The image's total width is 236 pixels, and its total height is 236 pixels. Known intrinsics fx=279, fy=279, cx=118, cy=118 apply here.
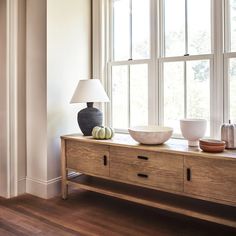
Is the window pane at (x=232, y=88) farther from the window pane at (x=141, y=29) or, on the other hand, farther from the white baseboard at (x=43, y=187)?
the white baseboard at (x=43, y=187)

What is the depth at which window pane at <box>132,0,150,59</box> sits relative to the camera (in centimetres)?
318

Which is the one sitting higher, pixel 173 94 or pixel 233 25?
pixel 233 25

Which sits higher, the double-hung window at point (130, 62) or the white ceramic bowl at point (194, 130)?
the double-hung window at point (130, 62)

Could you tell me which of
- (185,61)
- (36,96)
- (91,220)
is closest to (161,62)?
(185,61)

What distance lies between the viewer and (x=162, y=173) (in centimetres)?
234

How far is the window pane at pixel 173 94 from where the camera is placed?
2.97 meters

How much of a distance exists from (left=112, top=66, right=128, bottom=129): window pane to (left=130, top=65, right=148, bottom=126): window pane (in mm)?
88

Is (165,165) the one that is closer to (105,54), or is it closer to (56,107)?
(56,107)

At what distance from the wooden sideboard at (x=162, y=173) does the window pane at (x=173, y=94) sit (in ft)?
1.70

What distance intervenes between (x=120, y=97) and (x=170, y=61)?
78 centimetres

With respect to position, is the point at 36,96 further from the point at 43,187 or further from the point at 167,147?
the point at 167,147

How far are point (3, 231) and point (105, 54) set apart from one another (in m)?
→ 2.26

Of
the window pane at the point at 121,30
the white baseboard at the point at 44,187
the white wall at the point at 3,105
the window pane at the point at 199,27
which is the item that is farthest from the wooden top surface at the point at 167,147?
the window pane at the point at 121,30

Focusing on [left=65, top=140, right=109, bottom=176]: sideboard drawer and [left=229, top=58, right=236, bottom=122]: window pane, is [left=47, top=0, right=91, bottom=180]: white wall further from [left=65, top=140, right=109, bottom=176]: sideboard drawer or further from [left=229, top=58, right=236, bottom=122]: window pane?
[left=229, top=58, right=236, bottom=122]: window pane
